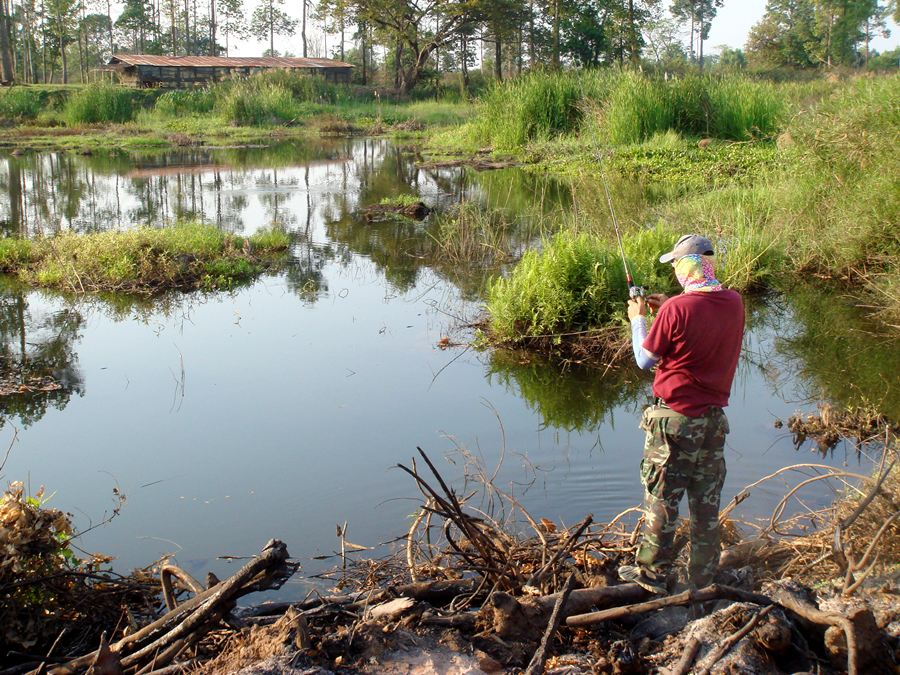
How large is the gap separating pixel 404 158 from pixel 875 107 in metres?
18.3

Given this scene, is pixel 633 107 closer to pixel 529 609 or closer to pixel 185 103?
pixel 529 609

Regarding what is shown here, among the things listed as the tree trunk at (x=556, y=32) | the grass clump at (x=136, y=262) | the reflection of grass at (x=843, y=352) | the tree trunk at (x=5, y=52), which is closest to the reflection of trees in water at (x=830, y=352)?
the reflection of grass at (x=843, y=352)

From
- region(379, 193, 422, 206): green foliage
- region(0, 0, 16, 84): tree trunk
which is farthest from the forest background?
region(379, 193, 422, 206): green foliage

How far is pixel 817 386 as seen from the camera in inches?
310

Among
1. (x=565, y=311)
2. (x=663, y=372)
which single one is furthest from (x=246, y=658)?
(x=565, y=311)

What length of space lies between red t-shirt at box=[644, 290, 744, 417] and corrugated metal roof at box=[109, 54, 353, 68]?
158 ft

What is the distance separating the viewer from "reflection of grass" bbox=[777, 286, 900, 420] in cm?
751

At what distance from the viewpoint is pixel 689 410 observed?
158 inches

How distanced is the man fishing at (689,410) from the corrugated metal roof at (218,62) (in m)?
48.0

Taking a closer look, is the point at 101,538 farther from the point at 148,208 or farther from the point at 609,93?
the point at 609,93

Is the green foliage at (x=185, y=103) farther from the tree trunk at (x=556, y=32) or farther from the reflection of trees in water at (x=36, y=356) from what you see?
the reflection of trees in water at (x=36, y=356)

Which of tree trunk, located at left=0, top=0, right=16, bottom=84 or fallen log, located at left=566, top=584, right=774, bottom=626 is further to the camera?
tree trunk, located at left=0, top=0, right=16, bottom=84

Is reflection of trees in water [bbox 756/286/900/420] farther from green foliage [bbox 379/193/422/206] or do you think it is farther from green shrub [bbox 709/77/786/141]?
green shrub [bbox 709/77/786/141]

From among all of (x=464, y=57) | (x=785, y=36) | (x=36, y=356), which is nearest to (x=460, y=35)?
(x=464, y=57)
